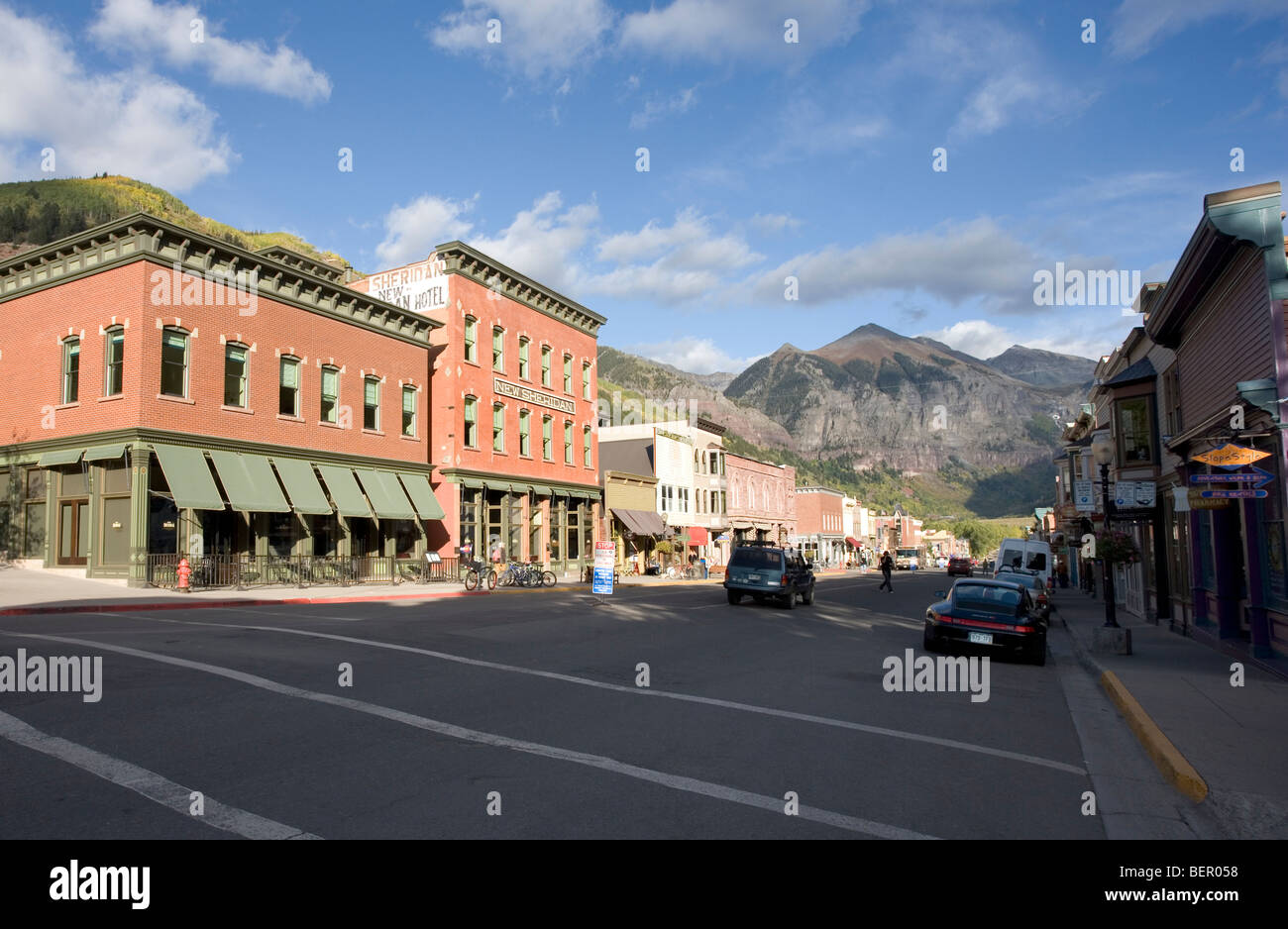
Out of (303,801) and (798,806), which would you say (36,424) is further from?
(798,806)

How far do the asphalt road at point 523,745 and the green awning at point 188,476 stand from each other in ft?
36.3

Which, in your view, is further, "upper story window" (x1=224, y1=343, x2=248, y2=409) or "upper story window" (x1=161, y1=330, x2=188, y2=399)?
"upper story window" (x1=224, y1=343, x2=248, y2=409)

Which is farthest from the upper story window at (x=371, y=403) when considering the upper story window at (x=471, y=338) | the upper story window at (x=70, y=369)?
the upper story window at (x=70, y=369)

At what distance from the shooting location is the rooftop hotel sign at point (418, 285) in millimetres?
38438

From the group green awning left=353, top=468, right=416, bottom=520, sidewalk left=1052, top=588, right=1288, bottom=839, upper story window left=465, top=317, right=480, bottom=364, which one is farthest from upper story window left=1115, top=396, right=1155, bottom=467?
upper story window left=465, top=317, right=480, bottom=364

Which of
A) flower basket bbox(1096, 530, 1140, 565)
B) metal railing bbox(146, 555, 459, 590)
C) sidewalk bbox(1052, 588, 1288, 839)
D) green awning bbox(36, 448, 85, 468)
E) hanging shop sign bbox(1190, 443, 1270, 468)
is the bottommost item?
sidewalk bbox(1052, 588, 1288, 839)

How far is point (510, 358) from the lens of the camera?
1656 inches

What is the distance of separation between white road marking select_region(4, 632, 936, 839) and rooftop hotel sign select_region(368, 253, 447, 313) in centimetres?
2885

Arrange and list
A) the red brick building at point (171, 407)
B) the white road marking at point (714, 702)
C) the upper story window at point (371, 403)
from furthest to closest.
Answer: the upper story window at point (371, 403) → the red brick building at point (171, 407) → the white road marking at point (714, 702)

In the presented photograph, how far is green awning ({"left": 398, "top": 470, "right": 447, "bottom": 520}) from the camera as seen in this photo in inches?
1397

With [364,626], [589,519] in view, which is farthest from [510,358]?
[364,626]

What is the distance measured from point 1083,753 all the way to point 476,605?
57.5 feet

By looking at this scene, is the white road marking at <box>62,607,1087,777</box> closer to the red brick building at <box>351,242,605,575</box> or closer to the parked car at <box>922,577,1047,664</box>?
the parked car at <box>922,577,1047,664</box>

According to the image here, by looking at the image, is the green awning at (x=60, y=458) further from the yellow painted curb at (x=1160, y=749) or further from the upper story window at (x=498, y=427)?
the yellow painted curb at (x=1160, y=749)
